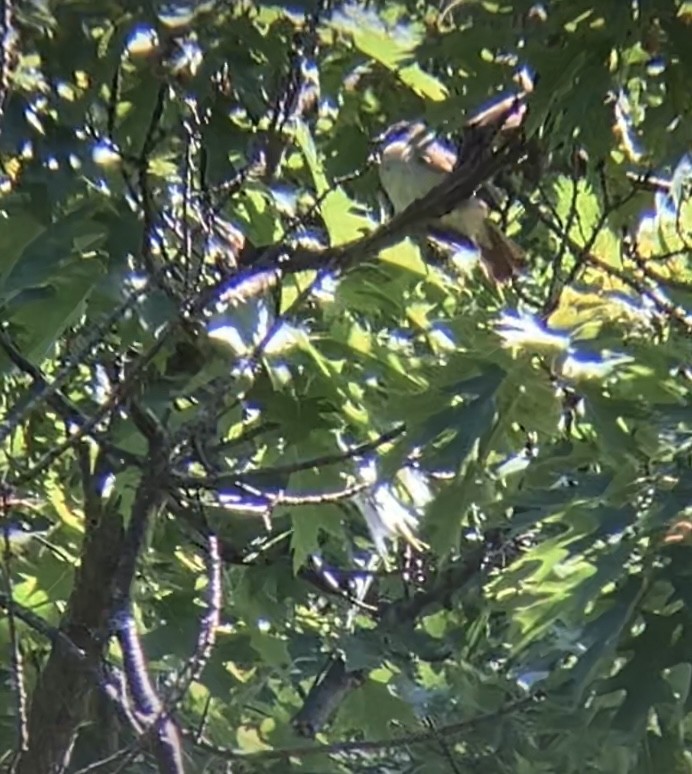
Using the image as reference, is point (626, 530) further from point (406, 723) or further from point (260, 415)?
point (406, 723)

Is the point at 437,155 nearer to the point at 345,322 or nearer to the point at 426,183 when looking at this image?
the point at 426,183

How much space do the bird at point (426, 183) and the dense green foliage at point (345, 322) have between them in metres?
0.03

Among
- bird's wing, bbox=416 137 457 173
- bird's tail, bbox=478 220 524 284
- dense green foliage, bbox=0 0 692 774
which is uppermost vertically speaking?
bird's wing, bbox=416 137 457 173

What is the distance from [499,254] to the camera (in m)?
Answer: 1.38

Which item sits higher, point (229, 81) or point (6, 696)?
point (229, 81)

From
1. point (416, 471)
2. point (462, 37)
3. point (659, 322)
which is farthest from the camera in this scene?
point (416, 471)

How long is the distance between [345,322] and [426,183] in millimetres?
156

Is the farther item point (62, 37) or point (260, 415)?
point (260, 415)

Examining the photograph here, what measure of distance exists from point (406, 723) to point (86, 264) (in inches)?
44.3

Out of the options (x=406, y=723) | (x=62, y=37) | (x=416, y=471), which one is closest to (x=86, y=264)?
(x=62, y=37)

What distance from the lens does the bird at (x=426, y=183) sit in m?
1.26

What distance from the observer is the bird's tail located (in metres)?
1.34

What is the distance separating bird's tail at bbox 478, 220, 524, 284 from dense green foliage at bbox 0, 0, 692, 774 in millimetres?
26

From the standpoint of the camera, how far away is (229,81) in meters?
1.16
